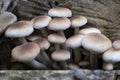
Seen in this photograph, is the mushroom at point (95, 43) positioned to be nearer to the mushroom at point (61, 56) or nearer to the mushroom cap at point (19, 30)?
the mushroom at point (61, 56)

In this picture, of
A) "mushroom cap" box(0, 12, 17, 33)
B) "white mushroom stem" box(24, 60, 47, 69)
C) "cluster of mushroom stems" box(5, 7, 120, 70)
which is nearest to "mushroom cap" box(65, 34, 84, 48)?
"cluster of mushroom stems" box(5, 7, 120, 70)

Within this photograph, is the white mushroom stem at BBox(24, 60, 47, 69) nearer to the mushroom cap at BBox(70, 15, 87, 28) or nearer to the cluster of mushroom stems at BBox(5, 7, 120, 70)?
the cluster of mushroom stems at BBox(5, 7, 120, 70)

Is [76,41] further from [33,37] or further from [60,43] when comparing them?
[33,37]

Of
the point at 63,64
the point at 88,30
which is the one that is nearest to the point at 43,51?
the point at 63,64

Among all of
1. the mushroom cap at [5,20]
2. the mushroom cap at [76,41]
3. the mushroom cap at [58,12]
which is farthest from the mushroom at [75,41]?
the mushroom cap at [5,20]

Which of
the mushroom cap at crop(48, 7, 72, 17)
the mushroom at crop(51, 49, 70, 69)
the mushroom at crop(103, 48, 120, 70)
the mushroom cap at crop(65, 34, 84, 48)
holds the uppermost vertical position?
the mushroom cap at crop(48, 7, 72, 17)

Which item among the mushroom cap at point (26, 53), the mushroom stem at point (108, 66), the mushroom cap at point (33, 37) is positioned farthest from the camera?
the mushroom cap at point (33, 37)

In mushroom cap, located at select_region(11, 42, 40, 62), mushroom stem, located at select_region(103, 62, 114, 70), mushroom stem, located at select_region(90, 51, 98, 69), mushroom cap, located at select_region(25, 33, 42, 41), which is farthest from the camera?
mushroom cap, located at select_region(25, 33, 42, 41)
